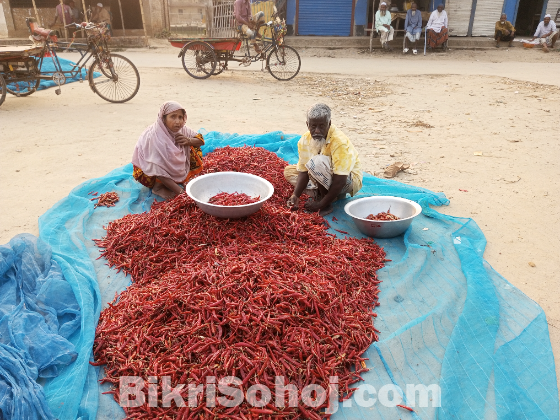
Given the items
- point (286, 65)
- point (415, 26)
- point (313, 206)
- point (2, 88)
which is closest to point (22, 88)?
point (2, 88)

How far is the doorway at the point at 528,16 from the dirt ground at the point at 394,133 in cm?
996

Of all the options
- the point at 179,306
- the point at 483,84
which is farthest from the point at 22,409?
the point at 483,84

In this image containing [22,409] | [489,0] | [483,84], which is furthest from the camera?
[489,0]

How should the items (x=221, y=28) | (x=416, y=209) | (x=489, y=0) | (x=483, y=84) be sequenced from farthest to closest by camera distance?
1. (x=489, y=0)
2. (x=221, y=28)
3. (x=483, y=84)
4. (x=416, y=209)

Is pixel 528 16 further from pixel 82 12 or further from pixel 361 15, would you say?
pixel 82 12

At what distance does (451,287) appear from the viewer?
2.82 metres

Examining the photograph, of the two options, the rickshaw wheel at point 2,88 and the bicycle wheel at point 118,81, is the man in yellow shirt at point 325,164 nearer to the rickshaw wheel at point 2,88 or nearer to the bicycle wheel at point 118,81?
the bicycle wheel at point 118,81

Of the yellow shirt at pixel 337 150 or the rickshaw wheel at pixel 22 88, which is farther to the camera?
the rickshaw wheel at pixel 22 88

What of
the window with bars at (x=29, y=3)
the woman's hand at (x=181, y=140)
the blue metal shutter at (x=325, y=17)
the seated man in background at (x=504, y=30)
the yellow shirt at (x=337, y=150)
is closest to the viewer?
the yellow shirt at (x=337, y=150)

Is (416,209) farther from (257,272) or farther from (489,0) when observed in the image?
(489,0)

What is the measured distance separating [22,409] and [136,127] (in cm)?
529

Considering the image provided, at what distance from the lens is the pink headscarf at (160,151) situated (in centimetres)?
396

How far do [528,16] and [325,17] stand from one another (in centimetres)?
1075

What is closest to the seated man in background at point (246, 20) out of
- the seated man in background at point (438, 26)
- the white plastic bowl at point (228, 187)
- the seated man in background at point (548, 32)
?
the white plastic bowl at point (228, 187)
